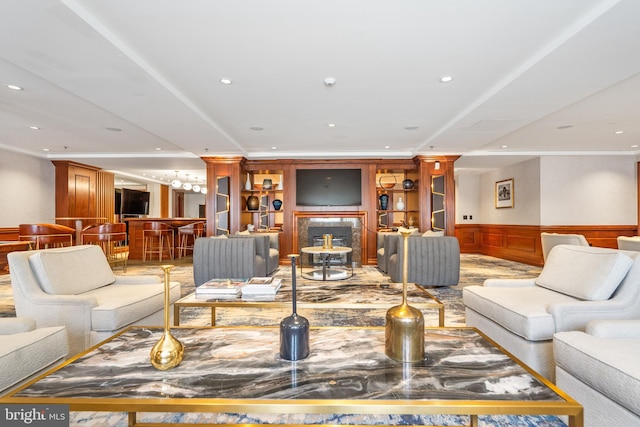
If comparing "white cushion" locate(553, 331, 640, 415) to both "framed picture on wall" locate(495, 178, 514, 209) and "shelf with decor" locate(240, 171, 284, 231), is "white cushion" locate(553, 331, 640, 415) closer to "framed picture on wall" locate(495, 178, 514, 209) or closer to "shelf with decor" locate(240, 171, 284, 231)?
"shelf with decor" locate(240, 171, 284, 231)

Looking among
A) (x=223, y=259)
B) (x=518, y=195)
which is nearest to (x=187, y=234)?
(x=223, y=259)

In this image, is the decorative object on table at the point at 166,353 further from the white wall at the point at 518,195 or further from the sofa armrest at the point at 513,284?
the white wall at the point at 518,195

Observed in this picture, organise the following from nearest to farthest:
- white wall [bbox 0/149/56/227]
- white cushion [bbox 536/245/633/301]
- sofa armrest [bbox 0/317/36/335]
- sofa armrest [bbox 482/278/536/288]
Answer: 1. sofa armrest [bbox 0/317/36/335]
2. white cushion [bbox 536/245/633/301]
3. sofa armrest [bbox 482/278/536/288]
4. white wall [bbox 0/149/56/227]

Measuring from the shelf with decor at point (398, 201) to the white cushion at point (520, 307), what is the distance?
447 centimetres

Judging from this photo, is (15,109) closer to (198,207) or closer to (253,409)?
(253,409)

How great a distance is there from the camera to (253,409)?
0.94 meters

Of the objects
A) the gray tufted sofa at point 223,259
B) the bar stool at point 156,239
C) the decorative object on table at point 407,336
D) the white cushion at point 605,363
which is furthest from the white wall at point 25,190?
the white cushion at point 605,363

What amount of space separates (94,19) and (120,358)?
217 cm

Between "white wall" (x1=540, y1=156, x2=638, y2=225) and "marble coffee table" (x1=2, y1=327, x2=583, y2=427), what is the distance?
22.3 ft

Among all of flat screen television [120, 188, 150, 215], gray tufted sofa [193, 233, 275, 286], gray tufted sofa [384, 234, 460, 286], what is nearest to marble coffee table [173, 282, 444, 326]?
gray tufted sofa [384, 234, 460, 286]

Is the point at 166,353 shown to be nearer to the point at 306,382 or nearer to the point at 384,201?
the point at 306,382

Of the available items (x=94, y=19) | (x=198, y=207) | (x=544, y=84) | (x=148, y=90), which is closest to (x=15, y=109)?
(x=148, y=90)

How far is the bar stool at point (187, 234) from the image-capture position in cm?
793

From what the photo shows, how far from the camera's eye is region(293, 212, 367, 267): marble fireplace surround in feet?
22.7
